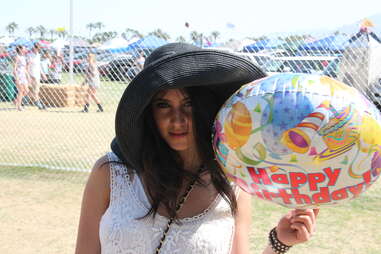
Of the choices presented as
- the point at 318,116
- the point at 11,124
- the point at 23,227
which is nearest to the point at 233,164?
the point at 318,116

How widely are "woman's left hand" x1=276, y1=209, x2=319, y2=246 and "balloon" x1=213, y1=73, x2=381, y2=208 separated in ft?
0.71

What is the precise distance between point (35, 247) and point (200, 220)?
2704 millimetres

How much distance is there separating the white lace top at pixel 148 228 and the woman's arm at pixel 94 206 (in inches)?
1.3

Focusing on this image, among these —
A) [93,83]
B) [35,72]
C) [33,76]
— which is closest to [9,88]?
[33,76]

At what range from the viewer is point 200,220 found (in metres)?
1.62

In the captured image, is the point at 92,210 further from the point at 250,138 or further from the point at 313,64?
the point at 313,64

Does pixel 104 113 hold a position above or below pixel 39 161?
below

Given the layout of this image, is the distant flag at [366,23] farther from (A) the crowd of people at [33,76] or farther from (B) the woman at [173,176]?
(A) the crowd of people at [33,76]

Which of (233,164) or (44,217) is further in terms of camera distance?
(44,217)

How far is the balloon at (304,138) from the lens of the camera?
1.16 metres

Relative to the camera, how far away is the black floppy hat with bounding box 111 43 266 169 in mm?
1443

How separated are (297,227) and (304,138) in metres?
0.44

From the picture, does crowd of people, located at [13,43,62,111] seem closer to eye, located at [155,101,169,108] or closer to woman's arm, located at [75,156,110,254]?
woman's arm, located at [75,156,110,254]

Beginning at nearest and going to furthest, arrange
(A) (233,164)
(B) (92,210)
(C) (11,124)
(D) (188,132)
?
(A) (233,164) < (D) (188,132) < (B) (92,210) < (C) (11,124)
